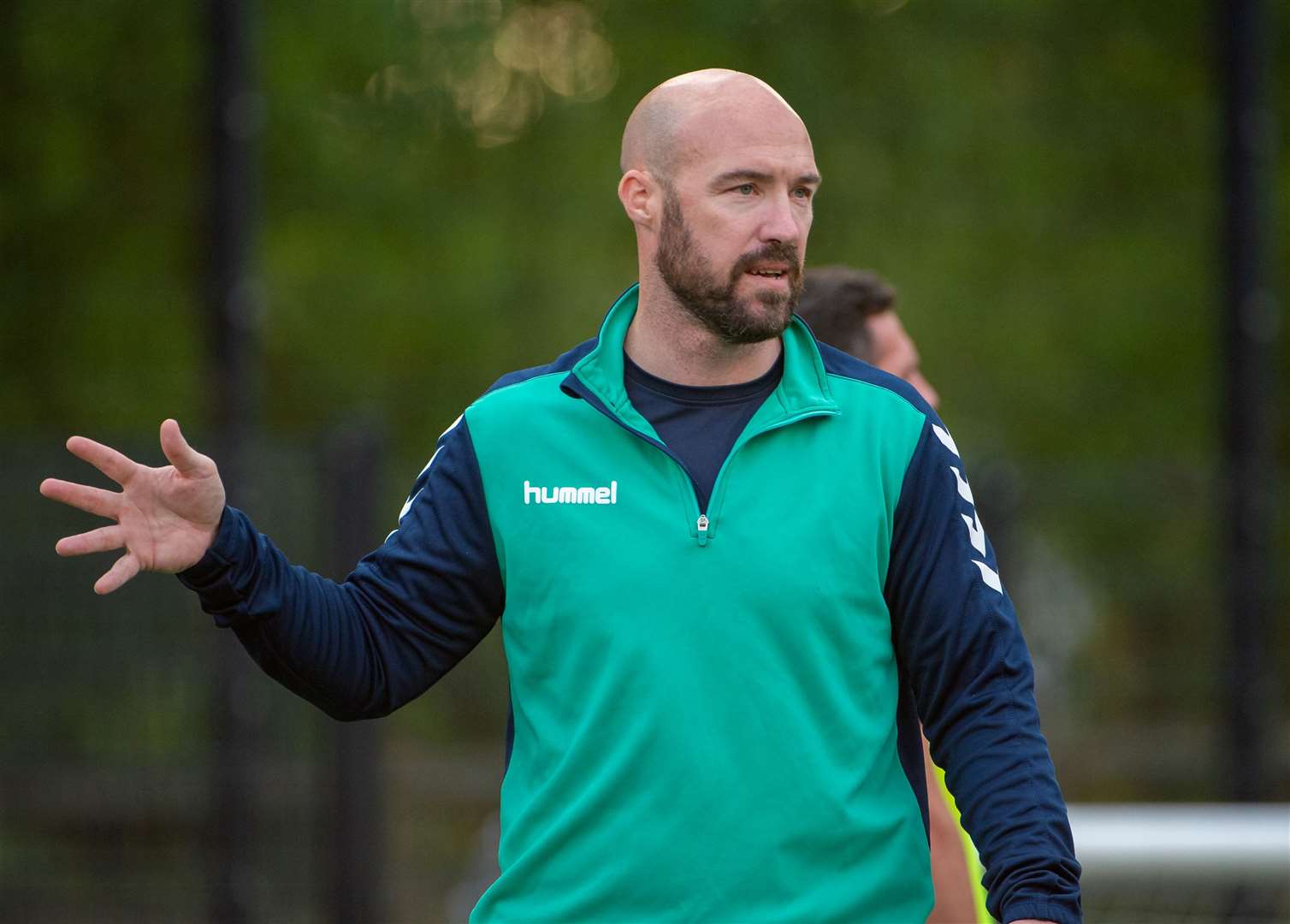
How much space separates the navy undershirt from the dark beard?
0.08 m

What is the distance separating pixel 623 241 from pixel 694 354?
24.9 feet

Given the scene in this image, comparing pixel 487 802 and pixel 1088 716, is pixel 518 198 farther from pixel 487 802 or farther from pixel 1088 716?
pixel 1088 716

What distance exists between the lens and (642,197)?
2963 millimetres

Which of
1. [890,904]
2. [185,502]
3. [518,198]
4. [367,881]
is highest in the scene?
[518,198]

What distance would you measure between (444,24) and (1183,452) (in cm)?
474

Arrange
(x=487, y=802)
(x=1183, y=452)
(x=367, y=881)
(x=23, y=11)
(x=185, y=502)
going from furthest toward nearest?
(x=1183, y=452)
(x=23, y=11)
(x=487, y=802)
(x=367, y=881)
(x=185, y=502)

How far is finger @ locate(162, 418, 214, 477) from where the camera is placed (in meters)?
2.62

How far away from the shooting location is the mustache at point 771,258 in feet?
9.23

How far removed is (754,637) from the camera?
268 cm

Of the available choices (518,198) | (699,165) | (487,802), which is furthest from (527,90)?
(699,165)

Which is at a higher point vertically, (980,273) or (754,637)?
(980,273)

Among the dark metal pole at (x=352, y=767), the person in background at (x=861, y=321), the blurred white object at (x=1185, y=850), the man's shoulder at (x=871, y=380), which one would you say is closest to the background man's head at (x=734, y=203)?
the man's shoulder at (x=871, y=380)

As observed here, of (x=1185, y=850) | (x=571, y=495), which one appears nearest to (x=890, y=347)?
(x=571, y=495)

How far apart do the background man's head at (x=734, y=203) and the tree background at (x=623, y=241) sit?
5.36 metres
